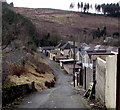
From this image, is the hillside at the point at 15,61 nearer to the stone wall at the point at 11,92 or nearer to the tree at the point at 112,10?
the stone wall at the point at 11,92

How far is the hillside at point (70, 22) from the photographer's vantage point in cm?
8575

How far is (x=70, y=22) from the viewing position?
4018 inches

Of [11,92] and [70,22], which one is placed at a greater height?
[70,22]

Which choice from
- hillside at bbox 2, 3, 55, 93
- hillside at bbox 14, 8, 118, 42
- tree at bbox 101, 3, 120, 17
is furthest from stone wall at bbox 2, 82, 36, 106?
tree at bbox 101, 3, 120, 17

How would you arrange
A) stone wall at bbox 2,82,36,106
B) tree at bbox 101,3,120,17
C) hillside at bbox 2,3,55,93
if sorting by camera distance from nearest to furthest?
stone wall at bbox 2,82,36,106, hillside at bbox 2,3,55,93, tree at bbox 101,3,120,17

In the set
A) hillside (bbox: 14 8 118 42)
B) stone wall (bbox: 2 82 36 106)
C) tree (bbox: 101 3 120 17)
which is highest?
tree (bbox: 101 3 120 17)

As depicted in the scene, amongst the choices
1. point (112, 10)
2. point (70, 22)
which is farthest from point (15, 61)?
point (112, 10)

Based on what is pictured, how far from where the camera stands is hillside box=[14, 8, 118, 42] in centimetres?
8575

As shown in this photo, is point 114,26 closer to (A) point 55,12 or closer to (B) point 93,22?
(B) point 93,22

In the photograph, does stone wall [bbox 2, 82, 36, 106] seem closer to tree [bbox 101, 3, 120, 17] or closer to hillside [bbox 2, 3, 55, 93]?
hillside [bbox 2, 3, 55, 93]

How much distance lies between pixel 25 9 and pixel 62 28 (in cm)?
3910

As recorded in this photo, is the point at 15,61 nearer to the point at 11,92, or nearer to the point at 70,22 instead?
the point at 11,92

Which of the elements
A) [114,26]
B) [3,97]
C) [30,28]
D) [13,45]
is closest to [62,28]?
[114,26]

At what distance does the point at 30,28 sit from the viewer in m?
46.2
